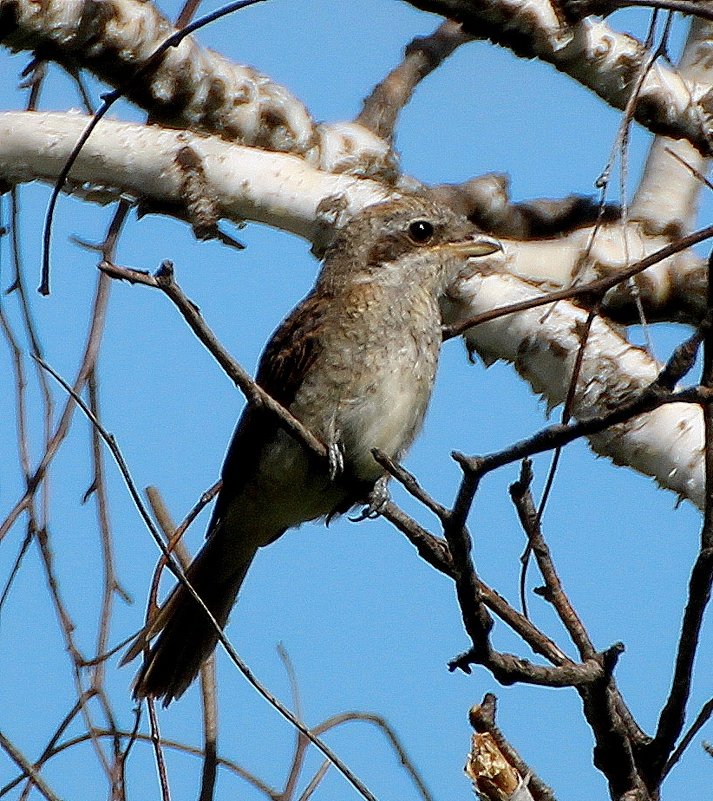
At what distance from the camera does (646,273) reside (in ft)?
Answer: 16.7

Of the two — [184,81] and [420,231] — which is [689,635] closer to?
[420,231]

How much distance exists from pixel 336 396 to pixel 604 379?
2.67ft

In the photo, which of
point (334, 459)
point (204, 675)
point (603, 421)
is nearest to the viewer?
point (603, 421)

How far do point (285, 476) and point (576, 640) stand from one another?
1.88 meters

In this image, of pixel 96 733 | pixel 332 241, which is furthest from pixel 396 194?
pixel 96 733

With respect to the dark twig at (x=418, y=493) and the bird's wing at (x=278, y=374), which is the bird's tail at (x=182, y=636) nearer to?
the bird's wing at (x=278, y=374)

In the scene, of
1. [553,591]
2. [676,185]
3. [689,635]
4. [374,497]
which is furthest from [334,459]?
[676,185]

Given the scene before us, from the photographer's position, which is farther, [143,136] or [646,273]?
[646,273]

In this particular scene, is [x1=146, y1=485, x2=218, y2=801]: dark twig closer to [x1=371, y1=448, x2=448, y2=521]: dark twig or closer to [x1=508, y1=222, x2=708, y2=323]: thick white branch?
[x1=371, y1=448, x2=448, y2=521]: dark twig

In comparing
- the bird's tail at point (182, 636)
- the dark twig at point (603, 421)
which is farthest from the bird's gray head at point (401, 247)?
the dark twig at point (603, 421)

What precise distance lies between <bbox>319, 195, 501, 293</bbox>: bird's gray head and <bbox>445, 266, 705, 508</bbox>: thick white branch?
22cm

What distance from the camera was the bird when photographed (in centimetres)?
455

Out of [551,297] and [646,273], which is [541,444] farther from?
[646,273]

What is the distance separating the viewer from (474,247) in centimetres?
484
